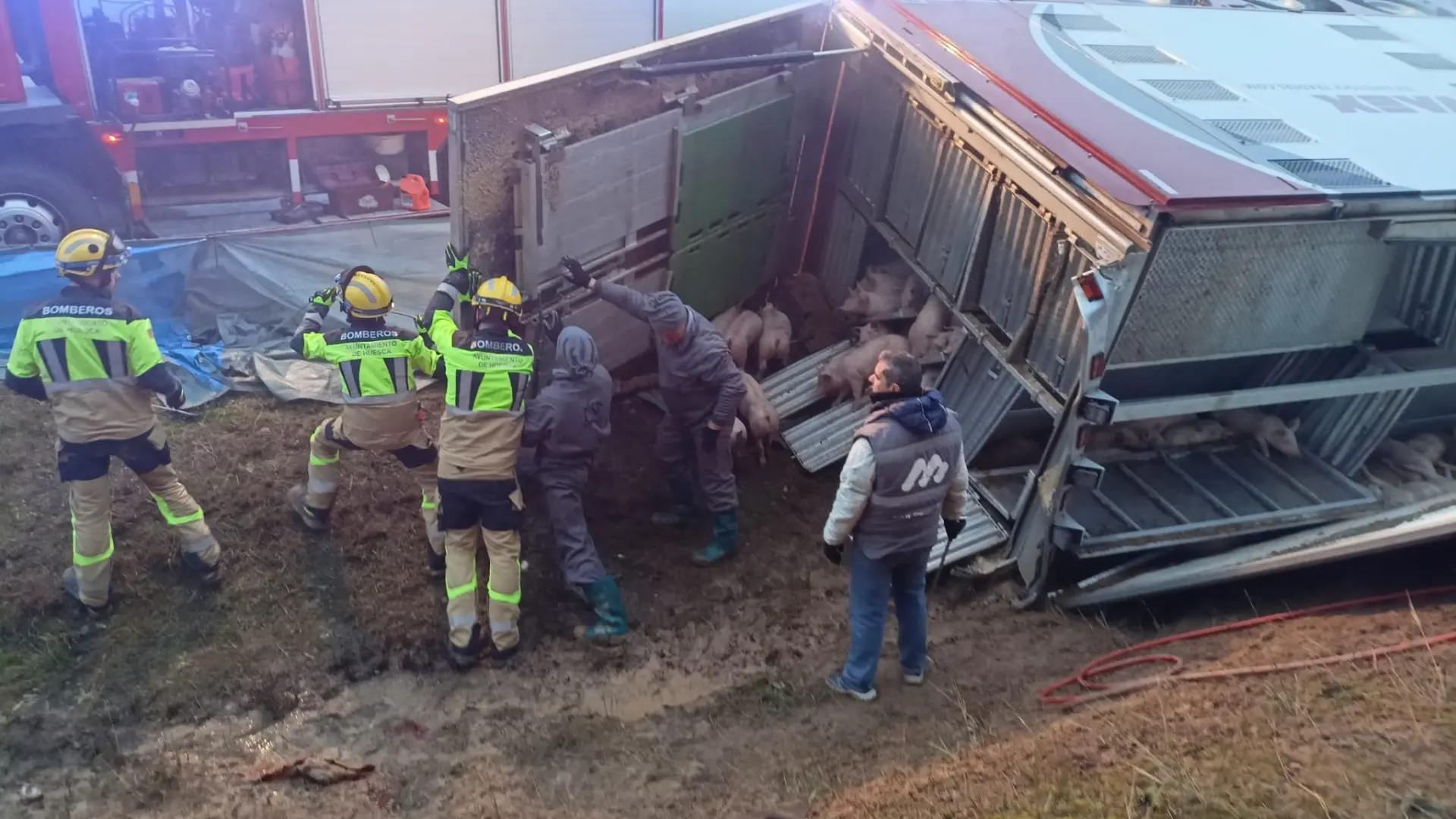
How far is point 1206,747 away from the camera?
3793 mm

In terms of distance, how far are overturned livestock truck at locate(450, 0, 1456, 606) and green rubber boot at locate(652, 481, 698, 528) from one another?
38.7 inches

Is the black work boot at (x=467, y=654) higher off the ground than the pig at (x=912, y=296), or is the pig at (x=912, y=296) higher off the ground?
the pig at (x=912, y=296)

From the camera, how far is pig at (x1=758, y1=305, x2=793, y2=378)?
7699 mm

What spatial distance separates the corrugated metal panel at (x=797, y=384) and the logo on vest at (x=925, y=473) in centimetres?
263

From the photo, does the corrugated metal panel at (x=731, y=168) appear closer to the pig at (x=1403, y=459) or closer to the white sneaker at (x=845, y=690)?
the white sneaker at (x=845, y=690)

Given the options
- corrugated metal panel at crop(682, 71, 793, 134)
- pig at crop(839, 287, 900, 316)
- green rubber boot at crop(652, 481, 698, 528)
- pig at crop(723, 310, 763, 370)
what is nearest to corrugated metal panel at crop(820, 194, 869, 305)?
pig at crop(839, 287, 900, 316)

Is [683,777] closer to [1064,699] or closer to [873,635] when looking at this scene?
[873,635]

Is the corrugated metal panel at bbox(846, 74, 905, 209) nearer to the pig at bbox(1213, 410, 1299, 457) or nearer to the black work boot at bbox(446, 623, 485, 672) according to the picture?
the pig at bbox(1213, 410, 1299, 457)

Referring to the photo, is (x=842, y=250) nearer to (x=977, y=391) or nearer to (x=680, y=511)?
(x=977, y=391)

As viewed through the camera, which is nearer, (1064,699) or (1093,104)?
(1064,699)

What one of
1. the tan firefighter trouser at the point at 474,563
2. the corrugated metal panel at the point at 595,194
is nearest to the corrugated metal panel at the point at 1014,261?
the corrugated metal panel at the point at 595,194

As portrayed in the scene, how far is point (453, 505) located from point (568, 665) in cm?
106

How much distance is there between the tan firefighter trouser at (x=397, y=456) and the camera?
586 cm

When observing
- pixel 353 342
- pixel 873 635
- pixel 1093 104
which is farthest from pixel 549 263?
pixel 1093 104
